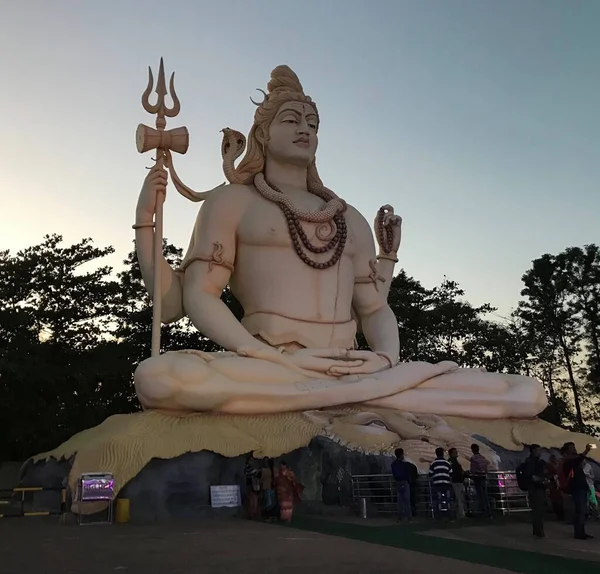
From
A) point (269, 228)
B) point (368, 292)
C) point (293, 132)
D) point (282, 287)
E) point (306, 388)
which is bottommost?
point (306, 388)

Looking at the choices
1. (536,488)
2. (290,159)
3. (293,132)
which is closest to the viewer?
(536,488)

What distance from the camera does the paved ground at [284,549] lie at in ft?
13.8

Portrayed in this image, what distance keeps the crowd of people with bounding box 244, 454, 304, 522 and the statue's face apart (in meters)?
5.06

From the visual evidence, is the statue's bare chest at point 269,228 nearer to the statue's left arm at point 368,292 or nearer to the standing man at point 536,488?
the statue's left arm at point 368,292

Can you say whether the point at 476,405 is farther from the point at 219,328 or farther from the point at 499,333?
the point at 499,333

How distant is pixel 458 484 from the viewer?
7297 mm

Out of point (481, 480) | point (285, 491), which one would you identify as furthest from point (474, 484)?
point (285, 491)

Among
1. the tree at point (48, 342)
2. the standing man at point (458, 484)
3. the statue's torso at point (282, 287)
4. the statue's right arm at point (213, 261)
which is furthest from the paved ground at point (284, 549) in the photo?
the tree at point (48, 342)

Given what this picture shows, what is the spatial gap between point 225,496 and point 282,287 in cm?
340

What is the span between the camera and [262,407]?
8648mm

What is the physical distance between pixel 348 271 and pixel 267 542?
5.99m

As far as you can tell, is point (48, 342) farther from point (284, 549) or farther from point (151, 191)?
point (284, 549)

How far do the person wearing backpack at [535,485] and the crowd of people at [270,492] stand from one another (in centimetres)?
237

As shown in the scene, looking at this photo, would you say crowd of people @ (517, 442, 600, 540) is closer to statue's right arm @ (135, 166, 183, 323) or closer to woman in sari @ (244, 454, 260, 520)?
woman in sari @ (244, 454, 260, 520)
